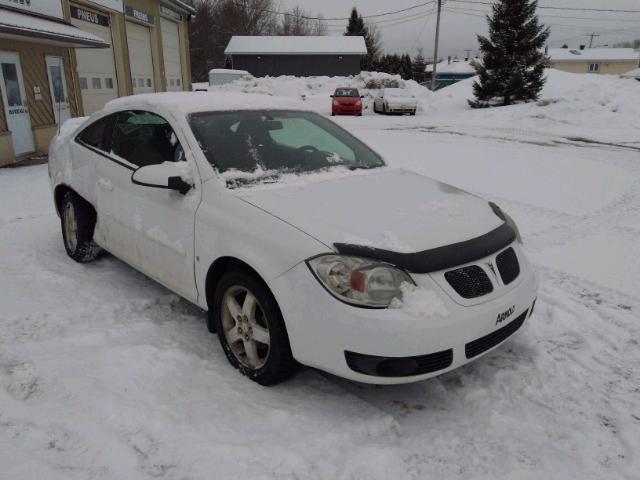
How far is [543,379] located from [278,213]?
182 centimetres

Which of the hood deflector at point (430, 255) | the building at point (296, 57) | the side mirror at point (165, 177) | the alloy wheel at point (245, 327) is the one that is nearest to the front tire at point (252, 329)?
the alloy wheel at point (245, 327)

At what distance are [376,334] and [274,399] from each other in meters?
0.80

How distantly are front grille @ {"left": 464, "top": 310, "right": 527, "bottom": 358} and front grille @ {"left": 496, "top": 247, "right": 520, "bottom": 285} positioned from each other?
0.77ft

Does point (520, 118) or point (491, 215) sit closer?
point (491, 215)

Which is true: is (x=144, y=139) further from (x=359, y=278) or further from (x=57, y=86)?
(x=57, y=86)

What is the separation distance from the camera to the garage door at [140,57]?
1980 centimetres

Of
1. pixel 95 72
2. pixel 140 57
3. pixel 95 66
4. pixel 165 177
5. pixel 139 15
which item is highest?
pixel 139 15

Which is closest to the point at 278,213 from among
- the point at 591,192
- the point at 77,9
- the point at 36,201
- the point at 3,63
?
the point at 36,201

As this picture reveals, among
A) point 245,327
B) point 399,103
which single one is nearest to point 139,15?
point 399,103

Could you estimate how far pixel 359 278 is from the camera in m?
2.42

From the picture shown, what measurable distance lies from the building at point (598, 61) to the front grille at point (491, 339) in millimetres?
83088

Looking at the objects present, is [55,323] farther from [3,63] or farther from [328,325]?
[3,63]

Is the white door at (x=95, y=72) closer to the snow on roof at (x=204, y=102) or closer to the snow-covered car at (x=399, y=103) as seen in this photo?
the snow-covered car at (x=399, y=103)

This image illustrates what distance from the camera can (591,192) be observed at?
7.88 metres
